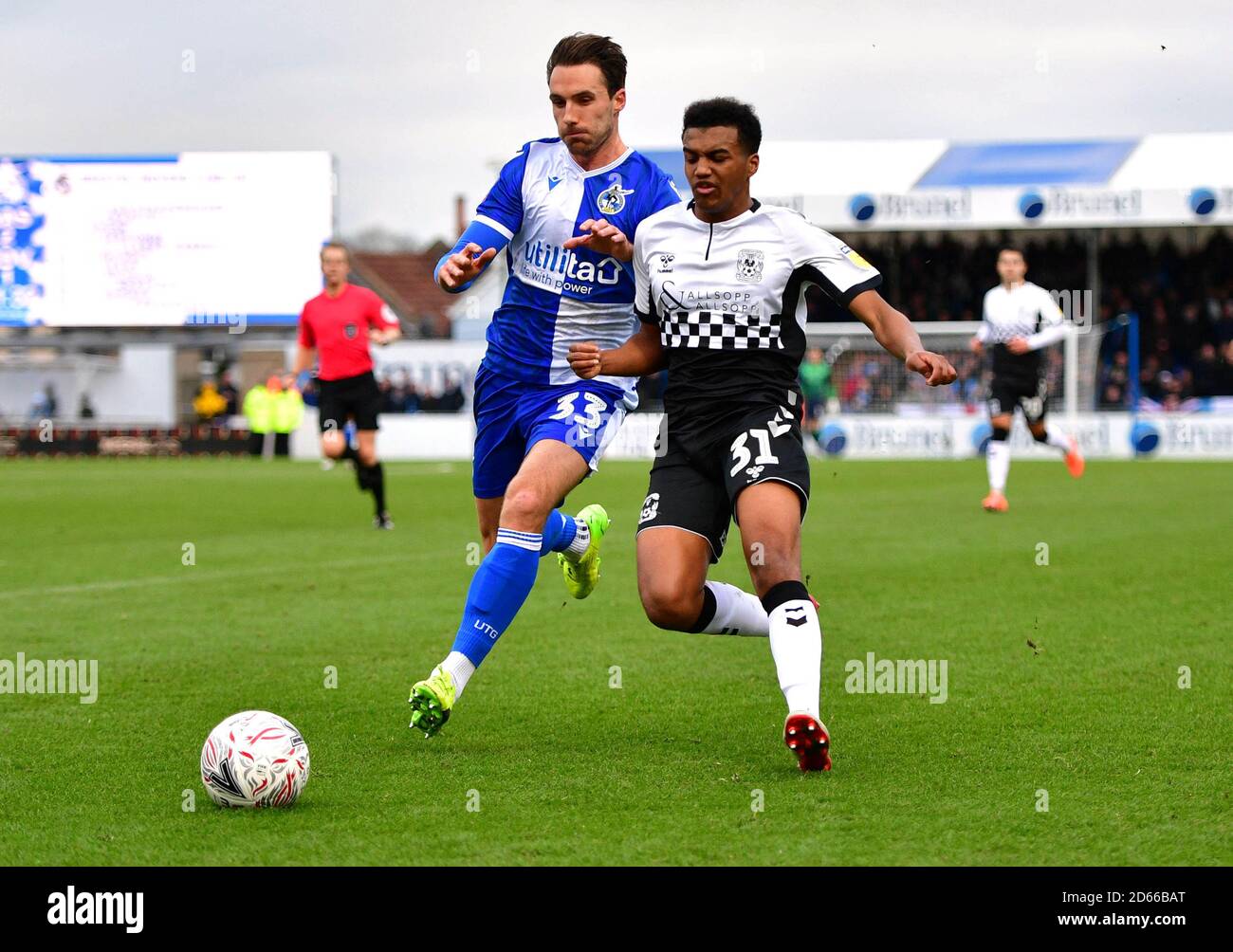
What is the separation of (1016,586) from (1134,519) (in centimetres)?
531

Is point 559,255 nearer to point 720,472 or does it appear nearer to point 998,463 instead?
point 720,472

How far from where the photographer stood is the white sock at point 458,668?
560 cm

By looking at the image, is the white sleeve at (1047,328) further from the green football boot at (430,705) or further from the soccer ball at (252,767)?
the soccer ball at (252,767)

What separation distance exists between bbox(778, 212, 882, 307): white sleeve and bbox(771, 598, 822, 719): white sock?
106cm

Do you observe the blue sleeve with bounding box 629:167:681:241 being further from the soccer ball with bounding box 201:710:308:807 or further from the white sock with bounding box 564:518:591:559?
the soccer ball with bounding box 201:710:308:807

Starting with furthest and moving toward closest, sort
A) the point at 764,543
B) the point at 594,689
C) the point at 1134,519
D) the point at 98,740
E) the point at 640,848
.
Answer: the point at 1134,519
the point at 594,689
the point at 98,740
the point at 764,543
the point at 640,848

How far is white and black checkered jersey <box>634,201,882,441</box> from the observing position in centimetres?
557

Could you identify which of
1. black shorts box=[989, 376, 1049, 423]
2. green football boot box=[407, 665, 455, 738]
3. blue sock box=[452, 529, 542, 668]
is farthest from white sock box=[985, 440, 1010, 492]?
green football boot box=[407, 665, 455, 738]

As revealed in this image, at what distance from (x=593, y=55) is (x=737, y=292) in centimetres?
108

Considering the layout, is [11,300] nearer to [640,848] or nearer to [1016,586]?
[1016,586]

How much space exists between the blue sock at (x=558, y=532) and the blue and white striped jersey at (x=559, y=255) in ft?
2.26

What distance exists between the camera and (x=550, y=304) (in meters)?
6.30

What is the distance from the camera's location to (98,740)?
18.9 feet

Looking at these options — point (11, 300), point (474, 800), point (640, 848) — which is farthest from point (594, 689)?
point (11, 300)
